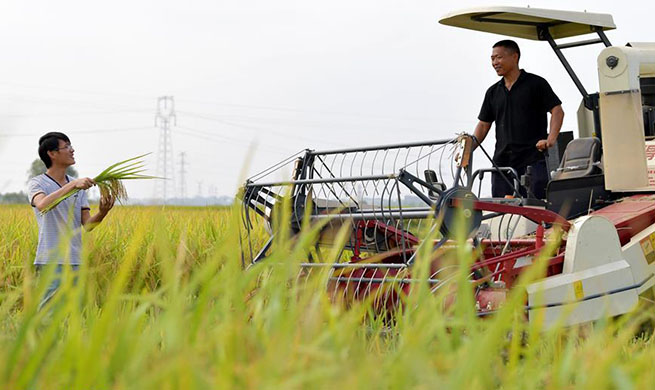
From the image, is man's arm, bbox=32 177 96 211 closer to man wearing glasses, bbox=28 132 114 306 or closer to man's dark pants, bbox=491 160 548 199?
man wearing glasses, bbox=28 132 114 306

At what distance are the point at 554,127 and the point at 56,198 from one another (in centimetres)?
360

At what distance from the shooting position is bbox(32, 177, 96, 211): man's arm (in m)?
5.59

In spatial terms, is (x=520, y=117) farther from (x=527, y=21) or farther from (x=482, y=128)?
(x=527, y=21)

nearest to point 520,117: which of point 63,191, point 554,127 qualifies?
point 554,127

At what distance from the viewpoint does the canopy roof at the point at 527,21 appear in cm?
699

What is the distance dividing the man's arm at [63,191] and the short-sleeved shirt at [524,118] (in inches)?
126

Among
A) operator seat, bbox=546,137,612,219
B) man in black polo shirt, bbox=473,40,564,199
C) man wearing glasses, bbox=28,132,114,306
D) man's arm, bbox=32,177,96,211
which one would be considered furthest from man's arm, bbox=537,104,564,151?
man's arm, bbox=32,177,96,211

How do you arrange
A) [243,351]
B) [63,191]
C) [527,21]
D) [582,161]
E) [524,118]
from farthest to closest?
[527,21], [524,118], [582,161], [63,191], [243,351]

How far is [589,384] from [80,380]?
1.15 m

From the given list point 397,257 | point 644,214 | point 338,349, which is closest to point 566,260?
point 644,214

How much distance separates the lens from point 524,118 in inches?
283

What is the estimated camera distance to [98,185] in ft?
18.5

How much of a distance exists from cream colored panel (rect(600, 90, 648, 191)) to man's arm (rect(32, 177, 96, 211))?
11.5ft

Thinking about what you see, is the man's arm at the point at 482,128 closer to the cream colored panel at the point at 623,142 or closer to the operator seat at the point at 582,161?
the operator seat at the point at 582,161
